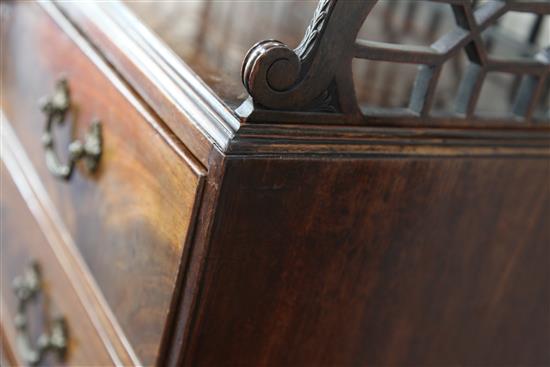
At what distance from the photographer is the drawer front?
54 centimetres

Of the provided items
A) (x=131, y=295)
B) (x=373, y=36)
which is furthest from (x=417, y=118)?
(x=373, y=36)

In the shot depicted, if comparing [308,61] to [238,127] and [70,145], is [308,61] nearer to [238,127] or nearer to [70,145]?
[238,127]

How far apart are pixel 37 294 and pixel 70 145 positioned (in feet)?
0.73

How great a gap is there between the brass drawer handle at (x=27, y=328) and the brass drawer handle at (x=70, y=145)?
0.14 m

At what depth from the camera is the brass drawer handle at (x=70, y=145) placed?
2.18ft

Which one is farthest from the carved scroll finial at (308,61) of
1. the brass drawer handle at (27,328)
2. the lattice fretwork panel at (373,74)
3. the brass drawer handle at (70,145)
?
the brass drawer handle at (27,328)

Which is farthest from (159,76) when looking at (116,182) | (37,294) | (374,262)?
(37,294)

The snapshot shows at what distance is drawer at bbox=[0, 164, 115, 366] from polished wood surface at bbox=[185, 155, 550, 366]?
0.59 ft

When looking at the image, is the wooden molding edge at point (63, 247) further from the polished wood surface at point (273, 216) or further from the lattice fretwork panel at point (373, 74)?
the lattice fretwork panel at point (373, 74)

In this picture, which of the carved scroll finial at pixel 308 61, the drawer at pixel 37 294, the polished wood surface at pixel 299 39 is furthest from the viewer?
the drawer at pixel 37 294

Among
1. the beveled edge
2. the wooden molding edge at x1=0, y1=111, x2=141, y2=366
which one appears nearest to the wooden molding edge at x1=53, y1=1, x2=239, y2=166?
the beveled edge

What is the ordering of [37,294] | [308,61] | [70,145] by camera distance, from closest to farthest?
[308,61], [70,145], [37,294]

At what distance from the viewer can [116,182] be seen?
0.63 metres

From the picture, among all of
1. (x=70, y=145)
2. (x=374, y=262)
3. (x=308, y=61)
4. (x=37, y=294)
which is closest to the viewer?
(x=308, y=61)
